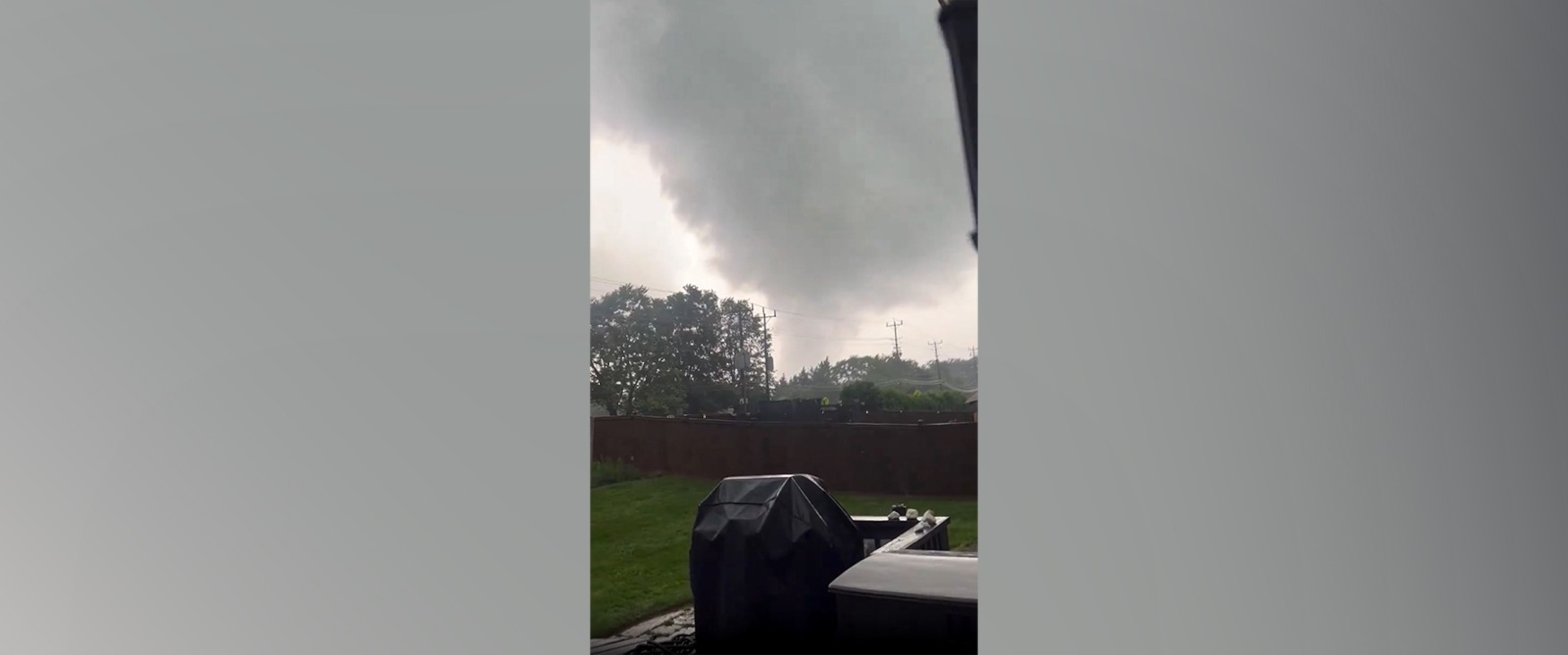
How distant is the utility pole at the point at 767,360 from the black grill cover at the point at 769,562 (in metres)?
0.23

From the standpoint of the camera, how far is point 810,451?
7.96 ft

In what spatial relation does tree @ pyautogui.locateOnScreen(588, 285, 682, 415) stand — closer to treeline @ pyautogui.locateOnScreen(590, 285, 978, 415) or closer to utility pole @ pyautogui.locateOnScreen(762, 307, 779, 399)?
treeline @ pyautogui.locateOnScreen(590, 285, 978, 415)

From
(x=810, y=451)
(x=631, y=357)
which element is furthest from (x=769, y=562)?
(x=631, y=357)

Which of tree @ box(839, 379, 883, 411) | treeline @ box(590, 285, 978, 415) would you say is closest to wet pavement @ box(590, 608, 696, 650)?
treeline @ box(590, 285, 978, 415)

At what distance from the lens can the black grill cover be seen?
2.36m

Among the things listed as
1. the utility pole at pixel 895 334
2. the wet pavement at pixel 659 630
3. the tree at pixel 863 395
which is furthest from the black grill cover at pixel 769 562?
the utility pole at pixel 895 334

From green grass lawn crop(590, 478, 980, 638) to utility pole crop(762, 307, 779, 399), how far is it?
28 centimetres

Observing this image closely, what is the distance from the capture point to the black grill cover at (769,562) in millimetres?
2363

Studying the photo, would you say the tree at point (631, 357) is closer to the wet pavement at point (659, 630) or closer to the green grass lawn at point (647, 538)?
the green grass lawn at point (647, 538)

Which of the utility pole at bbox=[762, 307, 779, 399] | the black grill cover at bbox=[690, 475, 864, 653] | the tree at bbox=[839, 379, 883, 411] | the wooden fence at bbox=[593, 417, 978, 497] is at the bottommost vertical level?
the black grill cover at bbox=[690, 475, 864, 653]
